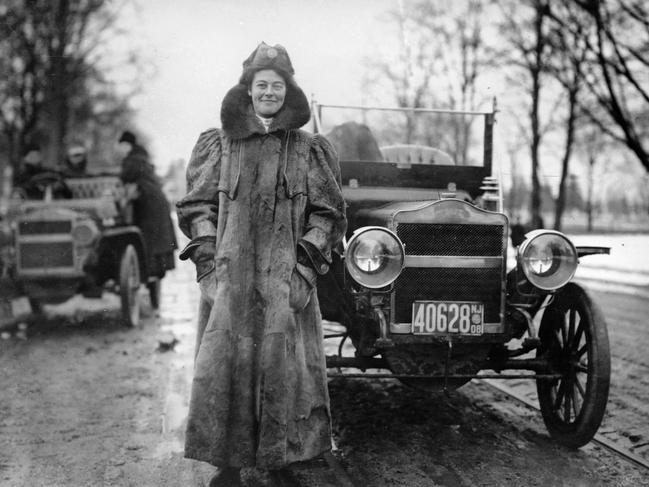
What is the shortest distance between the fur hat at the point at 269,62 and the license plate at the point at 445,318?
4.82 ft

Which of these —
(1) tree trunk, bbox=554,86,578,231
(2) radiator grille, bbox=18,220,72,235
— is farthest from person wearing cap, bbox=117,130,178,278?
(1) tree trunk, bbox=554,86,578,231

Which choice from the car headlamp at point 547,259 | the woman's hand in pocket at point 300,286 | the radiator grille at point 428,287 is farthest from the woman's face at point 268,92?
the car headlamp at point 547,259

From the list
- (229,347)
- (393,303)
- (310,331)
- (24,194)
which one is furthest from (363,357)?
(24,194)

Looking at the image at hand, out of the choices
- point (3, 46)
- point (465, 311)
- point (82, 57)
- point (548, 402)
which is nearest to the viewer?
point (465, 311)

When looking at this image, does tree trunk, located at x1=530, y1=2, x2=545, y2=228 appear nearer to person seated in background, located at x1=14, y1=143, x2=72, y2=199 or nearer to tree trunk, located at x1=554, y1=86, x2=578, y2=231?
tree trunk, located at x1=554, y1=86, x2=578, y2=231

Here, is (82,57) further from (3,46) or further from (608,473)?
(608,473)

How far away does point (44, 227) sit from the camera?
754cm

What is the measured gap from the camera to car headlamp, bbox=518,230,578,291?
11.8 ft

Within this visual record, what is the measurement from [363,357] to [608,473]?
4.66 feet

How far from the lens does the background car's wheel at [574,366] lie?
352 centimetres

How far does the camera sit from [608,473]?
3.35 m

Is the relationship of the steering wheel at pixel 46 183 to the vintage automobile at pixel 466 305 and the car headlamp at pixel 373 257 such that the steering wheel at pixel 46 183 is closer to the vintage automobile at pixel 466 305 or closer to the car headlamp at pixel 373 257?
the vintage automobile at pixel 466 305

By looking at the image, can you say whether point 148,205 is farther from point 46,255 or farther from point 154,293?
point 46,255

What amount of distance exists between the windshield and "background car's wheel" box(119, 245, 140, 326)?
10.9 ft
